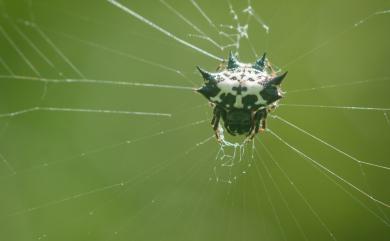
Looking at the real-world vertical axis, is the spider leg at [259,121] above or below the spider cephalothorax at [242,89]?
below

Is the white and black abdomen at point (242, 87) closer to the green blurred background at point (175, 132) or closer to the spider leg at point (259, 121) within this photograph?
the spider leg at point (259, 121)

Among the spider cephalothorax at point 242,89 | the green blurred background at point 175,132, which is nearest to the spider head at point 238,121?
the spider cephalothorax at point 242,89

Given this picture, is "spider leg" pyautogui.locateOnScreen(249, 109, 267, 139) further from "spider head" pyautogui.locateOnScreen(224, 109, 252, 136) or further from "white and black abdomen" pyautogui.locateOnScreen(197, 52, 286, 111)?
"white and black abdomen" pyautogui.locateOnScreen(197, 52, 286, 111)

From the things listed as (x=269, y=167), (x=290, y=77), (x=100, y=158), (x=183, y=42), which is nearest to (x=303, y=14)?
(x=290, y=77)

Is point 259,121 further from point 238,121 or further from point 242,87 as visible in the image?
point 242,87

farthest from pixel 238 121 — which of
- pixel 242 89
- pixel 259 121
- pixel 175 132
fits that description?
pixel 175 132
